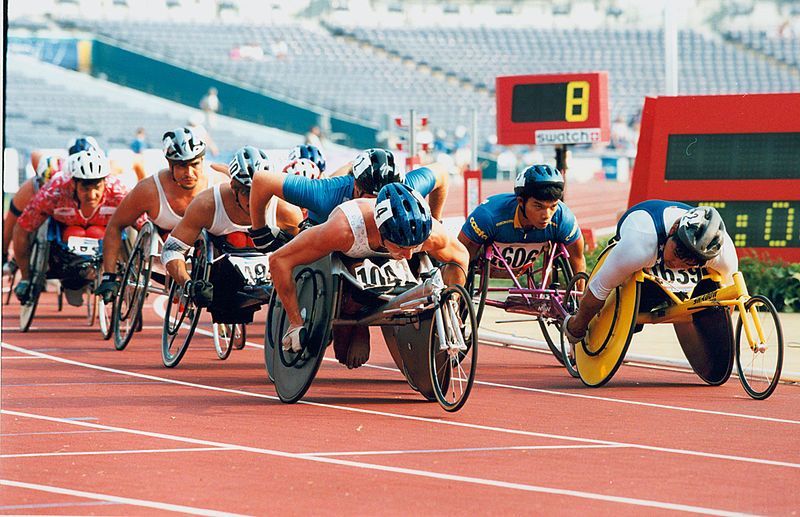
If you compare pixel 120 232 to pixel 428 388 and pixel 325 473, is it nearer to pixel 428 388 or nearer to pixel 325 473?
pixel 428 388

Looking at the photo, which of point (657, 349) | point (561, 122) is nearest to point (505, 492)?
point (657, 349)

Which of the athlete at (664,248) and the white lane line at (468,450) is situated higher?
the athlete at (664,248)

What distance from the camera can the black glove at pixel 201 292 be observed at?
1166 cm

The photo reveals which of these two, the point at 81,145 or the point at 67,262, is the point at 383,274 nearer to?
the point at 67,262

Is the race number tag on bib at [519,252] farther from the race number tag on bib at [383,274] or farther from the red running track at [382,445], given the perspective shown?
the race number tag on bib at [383,274]

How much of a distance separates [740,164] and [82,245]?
6.82m

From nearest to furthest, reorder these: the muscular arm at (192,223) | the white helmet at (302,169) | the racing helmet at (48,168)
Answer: the muscular arm at (192,223) < the white helmet at (302,169) < the racing helmet at (48,168)

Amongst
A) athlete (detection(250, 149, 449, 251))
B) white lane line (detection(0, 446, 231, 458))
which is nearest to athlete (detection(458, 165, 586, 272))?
athlete (detection(250, 149, 449, 251))

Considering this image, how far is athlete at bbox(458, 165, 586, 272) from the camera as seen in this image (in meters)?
11.1

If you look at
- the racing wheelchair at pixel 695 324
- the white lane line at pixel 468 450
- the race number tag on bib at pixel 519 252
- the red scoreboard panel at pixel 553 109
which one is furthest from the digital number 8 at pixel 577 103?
the white lane line at pixel 468 450

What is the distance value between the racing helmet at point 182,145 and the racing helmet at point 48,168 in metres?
4.28

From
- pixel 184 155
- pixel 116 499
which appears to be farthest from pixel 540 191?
pixel 116 499

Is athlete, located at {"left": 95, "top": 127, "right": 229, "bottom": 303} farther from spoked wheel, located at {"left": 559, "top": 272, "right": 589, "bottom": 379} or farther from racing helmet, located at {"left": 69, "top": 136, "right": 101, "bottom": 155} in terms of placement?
spoked wheel, located at {"left": 559, "top": 272, "right": 589, "bottom": 379}

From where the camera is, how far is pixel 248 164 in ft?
38.3
